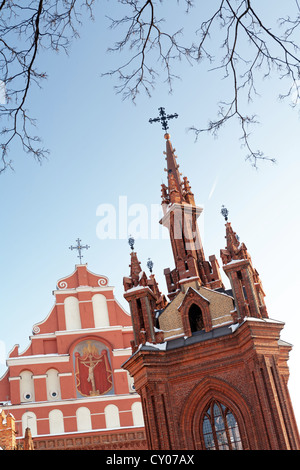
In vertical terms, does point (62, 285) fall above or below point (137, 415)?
above

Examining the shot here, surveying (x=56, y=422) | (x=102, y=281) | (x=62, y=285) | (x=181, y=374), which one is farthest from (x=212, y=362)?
(x=62, y=285)

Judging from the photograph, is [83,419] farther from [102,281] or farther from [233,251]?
[233,251]

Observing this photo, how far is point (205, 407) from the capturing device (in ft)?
56.7

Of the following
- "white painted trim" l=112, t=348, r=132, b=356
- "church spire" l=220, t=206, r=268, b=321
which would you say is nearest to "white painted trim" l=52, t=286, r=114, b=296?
"white painted trim" l=112, t=348, r=132, b=356

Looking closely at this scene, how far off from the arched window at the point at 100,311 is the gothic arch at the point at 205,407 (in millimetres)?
12226

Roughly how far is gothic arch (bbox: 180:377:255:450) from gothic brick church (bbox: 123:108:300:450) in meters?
0.03

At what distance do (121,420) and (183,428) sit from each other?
10.2m

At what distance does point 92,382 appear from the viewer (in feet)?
90.1

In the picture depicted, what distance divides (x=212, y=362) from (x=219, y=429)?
1966mm

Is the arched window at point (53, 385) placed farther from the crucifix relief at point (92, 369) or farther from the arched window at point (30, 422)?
the arched window at point (30, 422)
